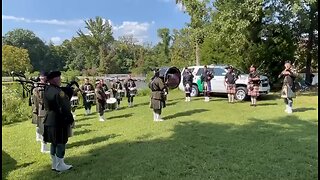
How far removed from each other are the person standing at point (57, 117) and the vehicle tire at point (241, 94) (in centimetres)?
1182

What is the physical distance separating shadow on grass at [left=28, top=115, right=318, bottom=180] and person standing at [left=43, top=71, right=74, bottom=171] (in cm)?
40

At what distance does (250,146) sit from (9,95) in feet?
39.8

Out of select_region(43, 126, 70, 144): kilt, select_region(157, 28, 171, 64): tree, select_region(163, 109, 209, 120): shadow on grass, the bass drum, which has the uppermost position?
select_region(157, 28, 171, 64): tree

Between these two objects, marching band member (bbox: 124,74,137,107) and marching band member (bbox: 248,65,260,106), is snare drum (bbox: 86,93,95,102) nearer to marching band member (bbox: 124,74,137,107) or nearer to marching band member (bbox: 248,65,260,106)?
Answer: marching band member (bbox: 124,74,137,107)

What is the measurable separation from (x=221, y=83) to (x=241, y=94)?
5.37ft

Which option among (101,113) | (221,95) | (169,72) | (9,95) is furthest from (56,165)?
(221,95)

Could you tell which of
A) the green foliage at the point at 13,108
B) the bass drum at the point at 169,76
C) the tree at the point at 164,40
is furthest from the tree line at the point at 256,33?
the tree at the point at 164,40

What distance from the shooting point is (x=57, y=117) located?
6465 millimetres

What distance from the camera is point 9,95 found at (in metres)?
16.2

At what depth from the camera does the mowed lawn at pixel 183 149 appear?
6.07 metres

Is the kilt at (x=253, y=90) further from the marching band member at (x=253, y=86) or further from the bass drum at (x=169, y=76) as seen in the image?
the bass drum at (x=169, y=76)

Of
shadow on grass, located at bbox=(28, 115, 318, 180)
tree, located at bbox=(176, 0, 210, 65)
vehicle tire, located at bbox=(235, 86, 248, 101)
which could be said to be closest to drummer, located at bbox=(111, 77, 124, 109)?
vehicle tire, located at bbox=(235, 86, 248, 101)

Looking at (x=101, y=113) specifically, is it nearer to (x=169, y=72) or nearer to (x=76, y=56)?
(x=169, y=72)

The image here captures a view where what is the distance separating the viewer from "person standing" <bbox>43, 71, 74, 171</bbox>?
638 centimetres
